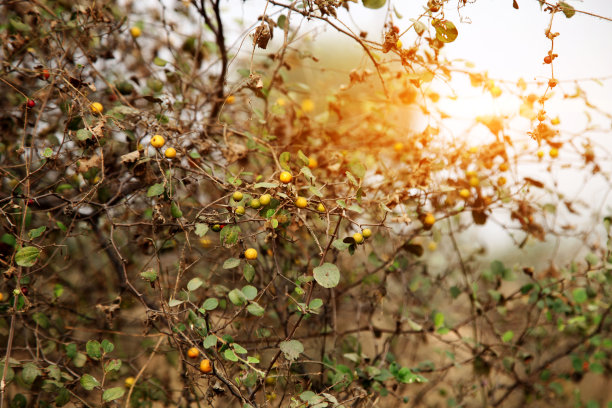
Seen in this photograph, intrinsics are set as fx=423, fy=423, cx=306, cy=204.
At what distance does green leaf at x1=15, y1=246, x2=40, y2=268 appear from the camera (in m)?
1.29

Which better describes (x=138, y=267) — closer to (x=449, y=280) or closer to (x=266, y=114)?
(x=266, y=114)

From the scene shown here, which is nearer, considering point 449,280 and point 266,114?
point 266,114

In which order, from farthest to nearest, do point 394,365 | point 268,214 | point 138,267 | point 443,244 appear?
1. point 443,244
2. point 138,267
3. point 394,365
4. point 268,214

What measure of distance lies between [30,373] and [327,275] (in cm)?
103

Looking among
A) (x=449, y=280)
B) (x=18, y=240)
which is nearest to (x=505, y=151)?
(x=449, y=280)

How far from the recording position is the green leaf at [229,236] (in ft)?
4.21

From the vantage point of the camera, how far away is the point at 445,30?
4.29ft

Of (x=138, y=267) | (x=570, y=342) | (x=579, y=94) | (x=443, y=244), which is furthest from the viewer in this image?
(x=443, y=244)

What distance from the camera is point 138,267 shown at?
6.50 feet

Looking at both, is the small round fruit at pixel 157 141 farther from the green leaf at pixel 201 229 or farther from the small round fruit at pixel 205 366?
the small round fruit at pixel 205 366

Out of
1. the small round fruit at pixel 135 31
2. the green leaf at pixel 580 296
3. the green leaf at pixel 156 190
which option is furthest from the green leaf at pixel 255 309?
the green leaf at pixel 580 296

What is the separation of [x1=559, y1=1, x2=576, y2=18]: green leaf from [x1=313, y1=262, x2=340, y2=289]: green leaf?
102cm

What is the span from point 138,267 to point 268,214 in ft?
3.28

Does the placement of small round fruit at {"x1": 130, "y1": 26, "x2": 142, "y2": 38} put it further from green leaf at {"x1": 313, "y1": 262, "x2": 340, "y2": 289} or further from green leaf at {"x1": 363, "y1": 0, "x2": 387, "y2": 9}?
green leaf at {"x1": 313, "y1": 262, "x2": 340, "y2": 289}
